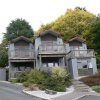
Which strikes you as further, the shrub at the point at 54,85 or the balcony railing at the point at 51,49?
the balcony railing at the point at 51,49

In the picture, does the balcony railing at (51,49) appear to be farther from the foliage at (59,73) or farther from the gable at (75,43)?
the foliage at (59,73)

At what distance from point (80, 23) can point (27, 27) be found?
43.3ft

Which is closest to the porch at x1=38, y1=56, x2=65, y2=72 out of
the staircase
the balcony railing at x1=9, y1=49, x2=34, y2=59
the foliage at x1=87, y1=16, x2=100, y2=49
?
the balcony railing at x1=9, y1=49, x2=34, y2=59

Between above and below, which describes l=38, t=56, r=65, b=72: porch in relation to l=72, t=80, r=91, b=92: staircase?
above

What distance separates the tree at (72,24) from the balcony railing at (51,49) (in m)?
15.3

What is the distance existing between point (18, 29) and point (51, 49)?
25.9 metres

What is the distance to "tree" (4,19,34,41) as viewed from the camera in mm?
66938

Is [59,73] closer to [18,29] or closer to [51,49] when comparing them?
[51,49]

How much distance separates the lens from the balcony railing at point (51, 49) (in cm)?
4419

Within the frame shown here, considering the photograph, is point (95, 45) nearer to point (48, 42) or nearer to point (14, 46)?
point (48, 42)

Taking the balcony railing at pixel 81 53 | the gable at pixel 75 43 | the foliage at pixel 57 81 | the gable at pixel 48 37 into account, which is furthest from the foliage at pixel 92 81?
the gable at pixel 75 43

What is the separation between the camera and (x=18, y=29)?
68.8 m

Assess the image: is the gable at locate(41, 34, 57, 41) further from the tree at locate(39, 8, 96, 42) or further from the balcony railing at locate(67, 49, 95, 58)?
the tree at locate(39, 8, 96, 42)

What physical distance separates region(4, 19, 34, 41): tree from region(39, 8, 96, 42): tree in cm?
314
